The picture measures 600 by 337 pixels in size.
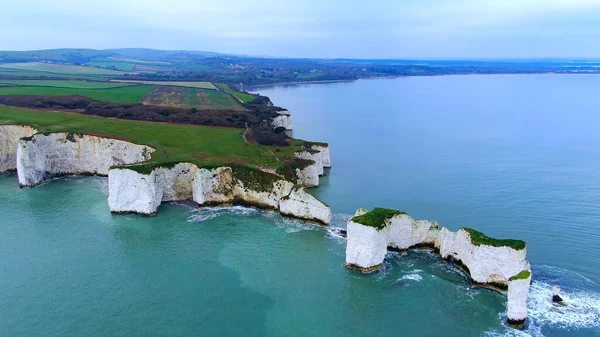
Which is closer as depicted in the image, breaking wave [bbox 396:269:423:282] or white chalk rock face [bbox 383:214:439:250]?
breaking wave [bbox 396:269:423:282]

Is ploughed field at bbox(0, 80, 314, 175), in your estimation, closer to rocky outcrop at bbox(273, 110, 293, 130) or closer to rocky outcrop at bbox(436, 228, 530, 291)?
rocky outcrop at bbox(273, 110, 293, 130)

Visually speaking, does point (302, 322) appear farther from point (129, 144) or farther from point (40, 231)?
point (129, 144)

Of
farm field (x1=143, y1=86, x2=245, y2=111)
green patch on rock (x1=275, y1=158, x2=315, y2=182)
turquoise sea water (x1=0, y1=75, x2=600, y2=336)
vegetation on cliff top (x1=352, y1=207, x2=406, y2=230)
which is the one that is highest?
farm field (x1=143, y1=86, x2=245, y2=111)

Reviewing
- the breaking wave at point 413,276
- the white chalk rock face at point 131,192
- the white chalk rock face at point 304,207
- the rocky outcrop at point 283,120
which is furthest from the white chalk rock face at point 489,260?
the rocky outcrop at point 283,120

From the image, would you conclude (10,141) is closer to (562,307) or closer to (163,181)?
(163,181)

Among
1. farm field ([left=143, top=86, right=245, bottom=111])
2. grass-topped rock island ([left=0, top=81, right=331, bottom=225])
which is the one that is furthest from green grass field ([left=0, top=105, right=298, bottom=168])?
farm field ([left=143, top=86, right=245, bottom=111])

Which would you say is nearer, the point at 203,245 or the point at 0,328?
the point at 0,328

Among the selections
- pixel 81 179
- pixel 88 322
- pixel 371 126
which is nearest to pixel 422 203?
pixel 88 322

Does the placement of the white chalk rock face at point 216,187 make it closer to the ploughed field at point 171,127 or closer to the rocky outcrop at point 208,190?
the rocky outcrop at point 208,190
